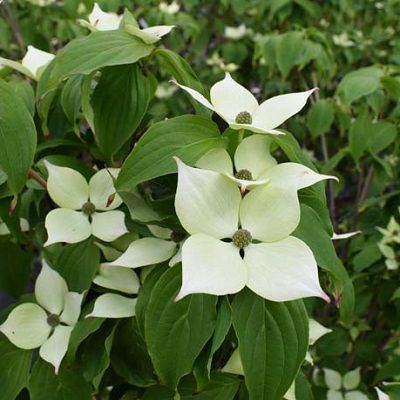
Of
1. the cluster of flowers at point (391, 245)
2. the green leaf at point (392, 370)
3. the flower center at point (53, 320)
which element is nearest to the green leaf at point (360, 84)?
the cluster of flowers at point (391, 245)

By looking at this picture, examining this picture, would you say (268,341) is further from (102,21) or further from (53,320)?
(102,21)

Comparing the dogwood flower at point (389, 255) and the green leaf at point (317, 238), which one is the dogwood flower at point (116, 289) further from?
the dogwood flower at point (389, 255)

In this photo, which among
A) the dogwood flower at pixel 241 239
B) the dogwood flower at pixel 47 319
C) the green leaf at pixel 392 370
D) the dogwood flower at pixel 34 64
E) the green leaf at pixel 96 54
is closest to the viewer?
the dogwood flower at pixel 241 239

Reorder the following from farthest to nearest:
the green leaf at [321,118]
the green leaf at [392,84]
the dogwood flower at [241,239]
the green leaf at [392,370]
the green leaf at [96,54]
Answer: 1. the green leaf at [321,118]
2. the green leaf at [392,84]
3. the green leaf at [392,370]
4. the green leaf at [96,54]
5. the dogwood flower at [241,239]

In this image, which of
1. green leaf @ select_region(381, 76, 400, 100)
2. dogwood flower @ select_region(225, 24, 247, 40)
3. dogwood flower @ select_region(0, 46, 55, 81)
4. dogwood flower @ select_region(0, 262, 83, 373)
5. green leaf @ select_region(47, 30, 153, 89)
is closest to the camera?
green leaf @ select_region(47, 30, 153, 89)

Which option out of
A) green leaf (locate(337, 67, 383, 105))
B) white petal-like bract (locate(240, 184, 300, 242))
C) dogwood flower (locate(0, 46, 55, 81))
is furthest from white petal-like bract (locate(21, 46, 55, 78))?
green leaf (locate(337, 67, 383, 105))

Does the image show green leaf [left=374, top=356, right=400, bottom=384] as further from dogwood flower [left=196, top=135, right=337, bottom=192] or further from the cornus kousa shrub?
dogwood flower [left=196, top=135, right=337, bottom=192]

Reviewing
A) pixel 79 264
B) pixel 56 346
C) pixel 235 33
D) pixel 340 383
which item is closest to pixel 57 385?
pixel 56 346

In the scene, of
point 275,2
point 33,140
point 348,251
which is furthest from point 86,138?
point 275,2

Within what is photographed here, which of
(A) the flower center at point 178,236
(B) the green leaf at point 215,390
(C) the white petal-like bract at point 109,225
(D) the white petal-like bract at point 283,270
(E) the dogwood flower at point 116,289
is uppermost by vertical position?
(D) the white petal-like bract at point 283,270
